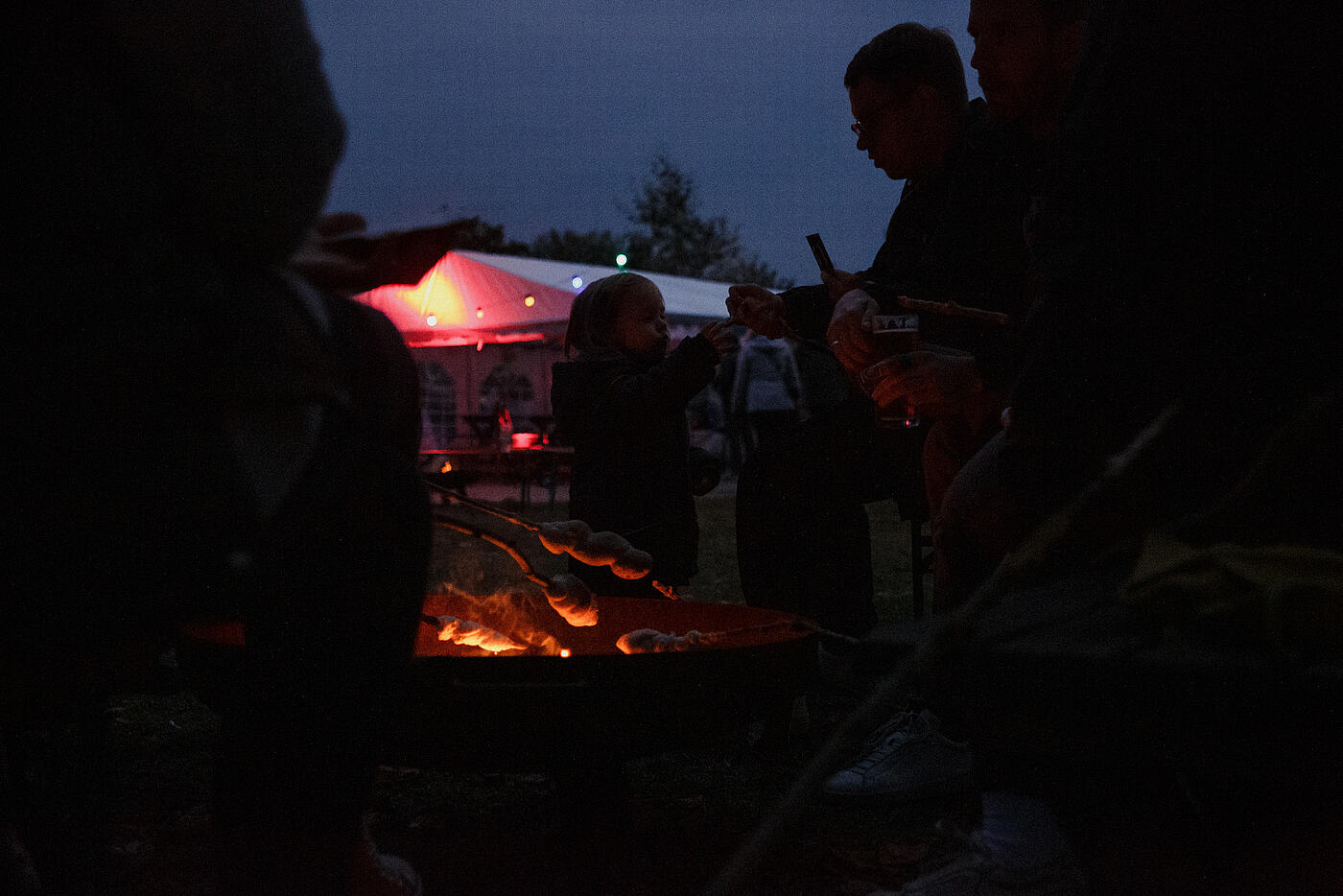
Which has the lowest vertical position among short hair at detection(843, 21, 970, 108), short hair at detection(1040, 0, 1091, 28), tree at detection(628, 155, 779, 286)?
short hair at detection(1040, 0, 1091, 28)

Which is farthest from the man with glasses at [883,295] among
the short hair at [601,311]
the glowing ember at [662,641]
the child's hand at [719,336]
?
the glowing ember at [662,641]

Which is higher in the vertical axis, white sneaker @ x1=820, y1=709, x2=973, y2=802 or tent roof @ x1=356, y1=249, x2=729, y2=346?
tent roof @ x1=356, y1=249, x2=729, y2=346

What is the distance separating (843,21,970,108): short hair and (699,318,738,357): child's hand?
934 mm

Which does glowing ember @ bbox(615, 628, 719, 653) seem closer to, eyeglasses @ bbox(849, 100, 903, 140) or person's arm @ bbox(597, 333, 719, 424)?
person's arm @ bbox(597, 333, 719, 424)

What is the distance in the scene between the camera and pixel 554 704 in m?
1.69

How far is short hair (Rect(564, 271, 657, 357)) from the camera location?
12.1ft

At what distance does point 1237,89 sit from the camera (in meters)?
0.99

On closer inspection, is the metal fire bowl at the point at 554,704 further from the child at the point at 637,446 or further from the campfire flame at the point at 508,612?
the child at the point at 637,446

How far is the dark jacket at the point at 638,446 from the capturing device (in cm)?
337

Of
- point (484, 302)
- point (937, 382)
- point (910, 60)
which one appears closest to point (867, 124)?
point (910, 60)

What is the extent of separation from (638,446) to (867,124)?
4.42 feet

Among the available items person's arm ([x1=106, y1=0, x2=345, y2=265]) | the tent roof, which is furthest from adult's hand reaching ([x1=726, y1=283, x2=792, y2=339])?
the tent roof

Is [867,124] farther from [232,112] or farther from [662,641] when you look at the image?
[232,112]

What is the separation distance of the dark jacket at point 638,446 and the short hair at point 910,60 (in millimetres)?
1050
